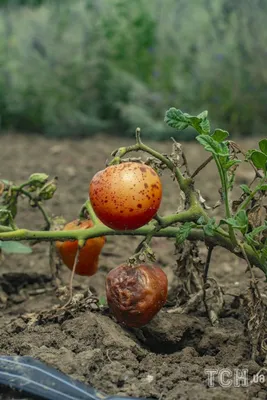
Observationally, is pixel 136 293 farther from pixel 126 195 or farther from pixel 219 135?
pixel 219 135

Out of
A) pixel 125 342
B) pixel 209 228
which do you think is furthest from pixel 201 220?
pixel 125 342

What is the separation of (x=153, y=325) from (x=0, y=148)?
4226mm

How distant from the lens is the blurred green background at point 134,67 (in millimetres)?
6480

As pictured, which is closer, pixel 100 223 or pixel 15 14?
pixel 100 223

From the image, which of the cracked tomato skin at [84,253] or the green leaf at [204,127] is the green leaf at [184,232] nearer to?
the green leaf at [204,127]

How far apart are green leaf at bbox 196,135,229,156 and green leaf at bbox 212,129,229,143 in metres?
0.02

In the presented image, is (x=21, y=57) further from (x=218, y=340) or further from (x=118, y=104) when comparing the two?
(x=218, y=340)

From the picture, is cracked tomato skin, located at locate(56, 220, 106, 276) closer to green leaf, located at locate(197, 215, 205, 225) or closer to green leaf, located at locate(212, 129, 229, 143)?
green leaf, located at locate(197, 215, 205, 225)

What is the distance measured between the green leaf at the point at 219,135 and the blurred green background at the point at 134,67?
4.49 meters

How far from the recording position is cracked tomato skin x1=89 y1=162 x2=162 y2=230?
189cm

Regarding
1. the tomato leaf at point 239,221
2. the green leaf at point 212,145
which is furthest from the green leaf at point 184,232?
the green leaf at point 212,145

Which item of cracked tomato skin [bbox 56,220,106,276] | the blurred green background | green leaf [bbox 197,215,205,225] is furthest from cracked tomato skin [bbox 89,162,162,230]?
the blurred green background

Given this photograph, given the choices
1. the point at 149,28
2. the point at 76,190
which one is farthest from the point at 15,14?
the point at 76,190

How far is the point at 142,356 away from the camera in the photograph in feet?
6.41
